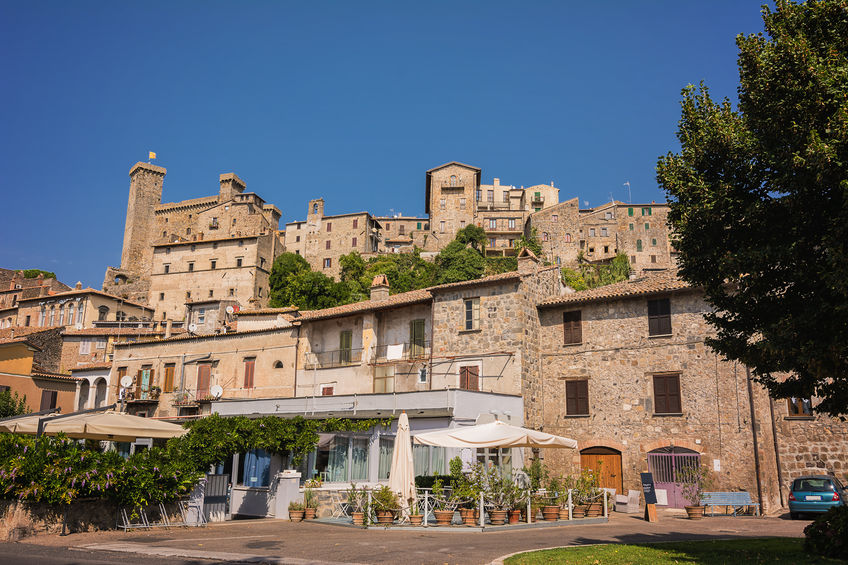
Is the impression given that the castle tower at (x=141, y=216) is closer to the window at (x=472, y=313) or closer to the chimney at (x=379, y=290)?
the chimney at (x=379, y=290)

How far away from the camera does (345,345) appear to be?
32062mm

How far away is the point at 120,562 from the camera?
9859mm

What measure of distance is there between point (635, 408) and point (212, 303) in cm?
4135

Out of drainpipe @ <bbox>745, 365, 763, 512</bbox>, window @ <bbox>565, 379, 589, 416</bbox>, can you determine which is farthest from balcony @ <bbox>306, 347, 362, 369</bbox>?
drainpipe @ <bbox>745, 365, 763, 512</bbox>

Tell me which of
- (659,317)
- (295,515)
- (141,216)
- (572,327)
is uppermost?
(141,216)

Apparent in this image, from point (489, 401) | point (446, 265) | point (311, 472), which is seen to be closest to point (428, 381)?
point (489, 401)

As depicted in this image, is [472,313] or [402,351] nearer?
[472,313]

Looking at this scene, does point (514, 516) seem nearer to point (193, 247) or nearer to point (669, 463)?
point (669, 463)

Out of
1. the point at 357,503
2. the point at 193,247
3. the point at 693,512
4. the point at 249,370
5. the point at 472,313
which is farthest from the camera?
the point at 193,247

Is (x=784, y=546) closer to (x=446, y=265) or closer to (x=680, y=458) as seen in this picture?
(x=680, y=458)

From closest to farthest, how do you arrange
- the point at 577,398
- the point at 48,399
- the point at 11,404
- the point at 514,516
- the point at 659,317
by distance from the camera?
the point at 514,516 < the point at 659,317 < the point at 577,398 < the point at 11,404 < the point at 48,399

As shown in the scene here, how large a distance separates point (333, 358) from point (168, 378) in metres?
10.8

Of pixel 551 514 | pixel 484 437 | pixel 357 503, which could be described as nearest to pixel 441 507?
pixel 484 437

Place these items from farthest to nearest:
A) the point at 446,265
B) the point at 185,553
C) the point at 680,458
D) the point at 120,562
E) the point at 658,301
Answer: the point at 446,265, the point at 658,301, the point at 680,458, the point at 185,553, the point at 120,562
